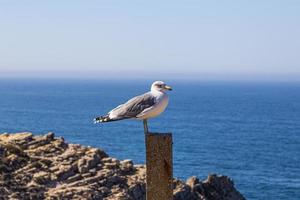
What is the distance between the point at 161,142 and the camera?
30.4 feet

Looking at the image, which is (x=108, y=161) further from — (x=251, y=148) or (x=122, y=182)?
(x=251, y=148)

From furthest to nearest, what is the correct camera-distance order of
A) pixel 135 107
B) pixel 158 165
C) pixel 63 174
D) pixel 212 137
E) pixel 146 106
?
pixel 212 137
pixel 63 174
pixel 135 107
pixel 146 106
pixel 158 165

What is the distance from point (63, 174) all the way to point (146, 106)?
20203 mm

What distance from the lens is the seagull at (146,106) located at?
10.7 meters

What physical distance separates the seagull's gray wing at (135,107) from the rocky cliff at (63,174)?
17.8 metres

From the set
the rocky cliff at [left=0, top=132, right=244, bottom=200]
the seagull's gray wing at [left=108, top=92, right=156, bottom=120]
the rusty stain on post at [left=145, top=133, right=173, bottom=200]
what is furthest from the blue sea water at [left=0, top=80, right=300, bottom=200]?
the rusty stain on post at [left=145, top=133, right=173, bottom=200]

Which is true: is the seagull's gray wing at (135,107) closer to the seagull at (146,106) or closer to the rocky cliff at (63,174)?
the seagull at (146,106)

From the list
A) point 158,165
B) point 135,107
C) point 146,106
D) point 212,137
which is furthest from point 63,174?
point 212,137

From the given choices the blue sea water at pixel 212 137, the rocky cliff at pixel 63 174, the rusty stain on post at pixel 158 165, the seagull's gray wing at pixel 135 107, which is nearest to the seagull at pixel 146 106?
the seagull's gray wing at pixel 135 107

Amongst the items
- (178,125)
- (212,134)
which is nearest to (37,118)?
(178,125)

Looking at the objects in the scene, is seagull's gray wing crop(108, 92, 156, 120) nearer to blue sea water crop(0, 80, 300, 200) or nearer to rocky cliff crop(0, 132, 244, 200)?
rocky cliff crop(0, 132, 244, 200)

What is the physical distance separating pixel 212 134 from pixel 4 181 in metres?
89.8

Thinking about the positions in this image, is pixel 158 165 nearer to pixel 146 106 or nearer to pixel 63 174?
pixel 146 106

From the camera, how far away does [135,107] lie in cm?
1093
